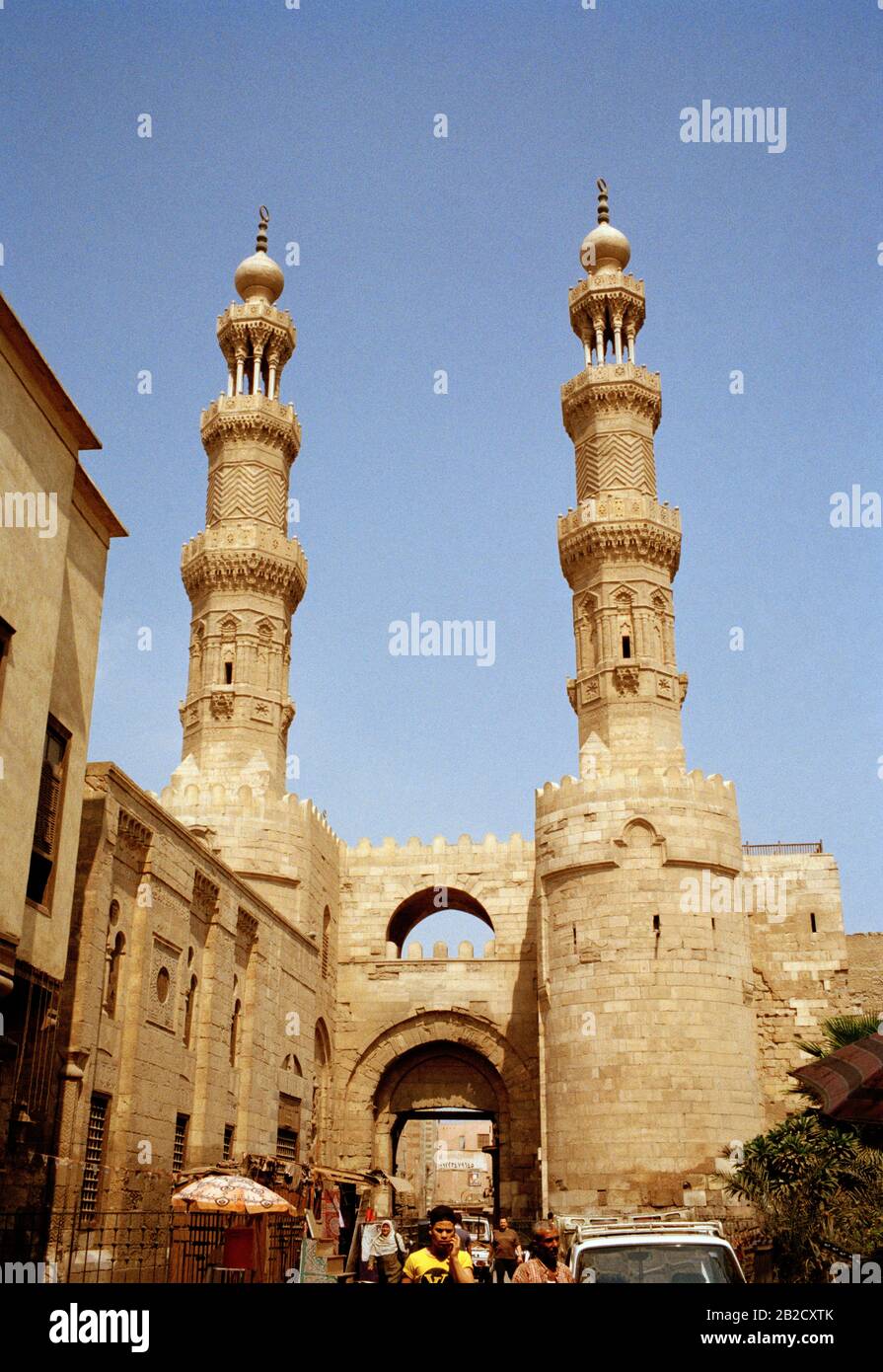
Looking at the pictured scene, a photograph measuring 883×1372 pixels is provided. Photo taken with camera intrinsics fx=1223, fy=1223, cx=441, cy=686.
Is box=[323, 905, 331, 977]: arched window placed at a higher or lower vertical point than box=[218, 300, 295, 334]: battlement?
lower

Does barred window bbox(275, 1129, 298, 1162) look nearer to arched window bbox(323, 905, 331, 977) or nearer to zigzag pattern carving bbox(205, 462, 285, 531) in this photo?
arched window bbox(323, 905, 331, 977)

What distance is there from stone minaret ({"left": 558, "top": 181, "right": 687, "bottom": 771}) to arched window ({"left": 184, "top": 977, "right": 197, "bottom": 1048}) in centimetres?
1274

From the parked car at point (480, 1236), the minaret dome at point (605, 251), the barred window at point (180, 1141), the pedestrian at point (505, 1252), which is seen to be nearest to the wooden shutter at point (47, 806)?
the barred window at point (180, 1141)

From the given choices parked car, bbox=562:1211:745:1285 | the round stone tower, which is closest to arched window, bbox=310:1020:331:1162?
the round stone tower

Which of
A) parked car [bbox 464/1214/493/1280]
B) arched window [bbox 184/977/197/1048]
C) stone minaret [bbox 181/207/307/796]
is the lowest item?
parked car [bbox 464/1214/493/1280]

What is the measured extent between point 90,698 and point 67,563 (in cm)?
147

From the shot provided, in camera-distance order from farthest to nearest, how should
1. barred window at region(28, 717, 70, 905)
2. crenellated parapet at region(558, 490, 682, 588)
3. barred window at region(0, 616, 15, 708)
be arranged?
1. crenellated parapet at region(558, 490, 682, 588)
2. barred window at region(28, 717, 70, 905)
3. barred window at region(0, 616, 15, 708)

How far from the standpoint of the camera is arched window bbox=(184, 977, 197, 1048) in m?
17.2

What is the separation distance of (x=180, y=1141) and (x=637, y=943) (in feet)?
33.2

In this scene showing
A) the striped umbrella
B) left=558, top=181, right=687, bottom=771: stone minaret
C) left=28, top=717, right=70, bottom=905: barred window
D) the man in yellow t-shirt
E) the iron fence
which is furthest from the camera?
left=558, top=181, right=687, bottom=771: stone minaret

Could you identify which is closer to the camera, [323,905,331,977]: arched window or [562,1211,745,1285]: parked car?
[562,1211,745,1285]: parked car

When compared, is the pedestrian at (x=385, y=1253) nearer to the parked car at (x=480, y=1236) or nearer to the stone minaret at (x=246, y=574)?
the parked car at (x=480, y=1236)
